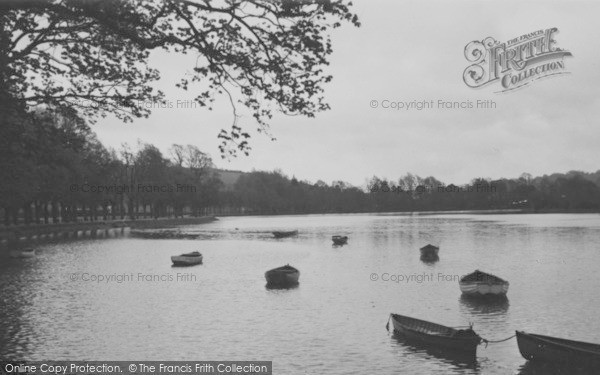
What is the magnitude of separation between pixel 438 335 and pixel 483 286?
15679 millimetres

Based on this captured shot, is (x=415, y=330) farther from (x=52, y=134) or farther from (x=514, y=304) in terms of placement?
(x=52, y=134)

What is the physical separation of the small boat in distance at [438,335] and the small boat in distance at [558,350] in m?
2.04

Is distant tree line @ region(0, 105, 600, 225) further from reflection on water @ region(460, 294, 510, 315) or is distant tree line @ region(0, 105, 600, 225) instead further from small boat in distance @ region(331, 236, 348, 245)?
reflection on water @ region(460, 294, 510, 315)

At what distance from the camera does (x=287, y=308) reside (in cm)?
3959

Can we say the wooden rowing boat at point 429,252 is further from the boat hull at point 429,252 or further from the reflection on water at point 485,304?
the reflection on water at point 485,304

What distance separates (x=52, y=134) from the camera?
2128 cm

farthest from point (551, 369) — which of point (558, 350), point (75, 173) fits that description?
point (75, 173)

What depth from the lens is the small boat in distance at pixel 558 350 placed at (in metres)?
23.2

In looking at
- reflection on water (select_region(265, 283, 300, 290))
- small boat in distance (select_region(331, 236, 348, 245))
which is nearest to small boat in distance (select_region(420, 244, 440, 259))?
small boat in distance (select_region(331, 236, 348, 245))

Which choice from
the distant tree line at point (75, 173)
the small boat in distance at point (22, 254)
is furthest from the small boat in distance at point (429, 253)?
the small boat in distance at point (22, 254)

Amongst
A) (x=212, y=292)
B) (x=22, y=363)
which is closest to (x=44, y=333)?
(x=22, y=363)

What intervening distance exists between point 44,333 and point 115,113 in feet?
51.5

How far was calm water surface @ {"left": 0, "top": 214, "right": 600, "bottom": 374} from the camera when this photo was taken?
27.2 metres

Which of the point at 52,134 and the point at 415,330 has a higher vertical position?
the point at 52,134
